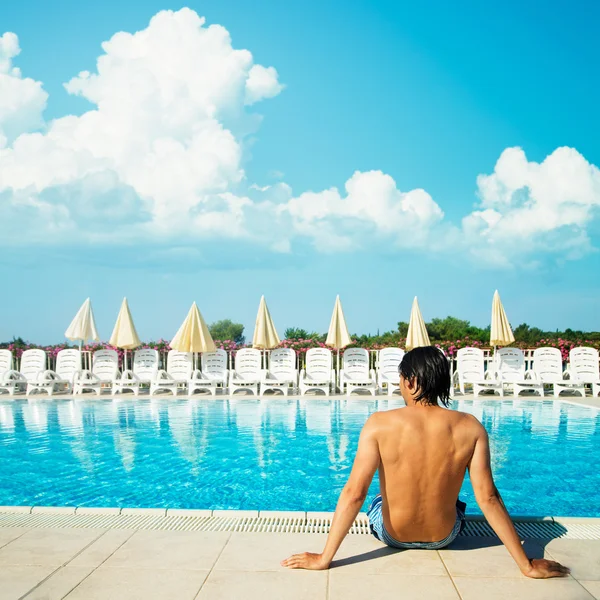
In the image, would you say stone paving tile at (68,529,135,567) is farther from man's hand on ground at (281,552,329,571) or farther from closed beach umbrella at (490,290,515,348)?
closed beach umbrella at (490,290,515,348)

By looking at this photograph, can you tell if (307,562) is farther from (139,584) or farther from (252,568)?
(139,584)

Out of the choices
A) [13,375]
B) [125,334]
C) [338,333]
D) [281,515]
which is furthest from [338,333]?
[281,515]

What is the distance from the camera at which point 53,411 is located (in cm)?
1075

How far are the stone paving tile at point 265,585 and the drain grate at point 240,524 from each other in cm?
73

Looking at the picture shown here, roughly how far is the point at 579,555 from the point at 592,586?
0.45 m

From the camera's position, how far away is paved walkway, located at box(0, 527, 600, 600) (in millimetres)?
2654

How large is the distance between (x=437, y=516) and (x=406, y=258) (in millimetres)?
19533

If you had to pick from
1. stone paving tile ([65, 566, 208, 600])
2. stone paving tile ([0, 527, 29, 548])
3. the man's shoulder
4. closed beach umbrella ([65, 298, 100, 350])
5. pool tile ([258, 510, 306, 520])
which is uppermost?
closed beach umbrella ([65, 298, 100, 350])

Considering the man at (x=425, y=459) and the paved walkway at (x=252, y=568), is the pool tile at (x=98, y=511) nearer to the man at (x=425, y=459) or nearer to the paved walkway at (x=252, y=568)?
the paved walkway at (x=252, y=568)

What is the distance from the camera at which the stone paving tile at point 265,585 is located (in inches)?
103

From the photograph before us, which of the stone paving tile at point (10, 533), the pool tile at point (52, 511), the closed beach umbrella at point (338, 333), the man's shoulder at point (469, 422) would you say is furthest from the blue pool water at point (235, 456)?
the closed beach umbrella at point (338, 333)

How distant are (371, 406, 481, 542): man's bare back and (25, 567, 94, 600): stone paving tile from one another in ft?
5.15

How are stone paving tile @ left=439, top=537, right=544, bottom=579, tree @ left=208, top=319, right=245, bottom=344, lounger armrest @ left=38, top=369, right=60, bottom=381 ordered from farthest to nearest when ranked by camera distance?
tree @ left=208, top=319, right=245, bottom=344 < lounger armrest @ left=38, top=369, right=60, bottom=381 < stone paving tile @ left=439, top=537, right=544, bottom=579

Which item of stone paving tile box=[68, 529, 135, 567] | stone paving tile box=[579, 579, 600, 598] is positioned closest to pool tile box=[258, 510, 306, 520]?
stone paving tile box=[68, 529, 135, 567]
